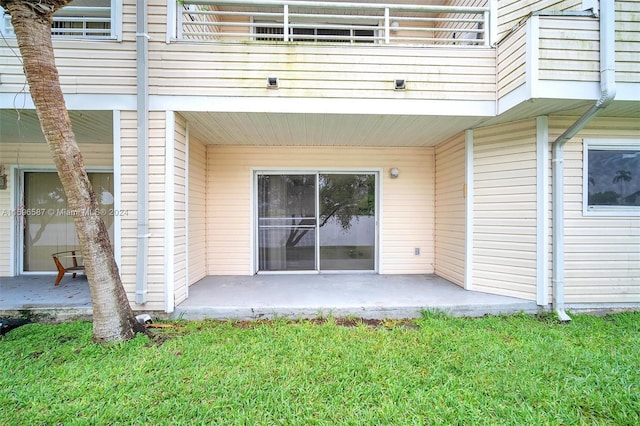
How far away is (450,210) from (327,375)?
3.59 metres

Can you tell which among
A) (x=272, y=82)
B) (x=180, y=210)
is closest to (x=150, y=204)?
(x=180, y=210)

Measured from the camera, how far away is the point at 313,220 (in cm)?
545

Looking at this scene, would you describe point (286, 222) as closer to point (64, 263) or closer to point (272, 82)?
point (272, 82)

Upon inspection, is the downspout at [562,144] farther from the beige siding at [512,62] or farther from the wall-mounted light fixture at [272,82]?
the wall-mounted light fixture at [272,82]

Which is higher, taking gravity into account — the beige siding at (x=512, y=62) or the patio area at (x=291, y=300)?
the beige siding at (x=512, y=62)

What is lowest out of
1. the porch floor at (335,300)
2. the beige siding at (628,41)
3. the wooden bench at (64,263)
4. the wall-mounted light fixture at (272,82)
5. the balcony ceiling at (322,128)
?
the porch floor at (335,300)

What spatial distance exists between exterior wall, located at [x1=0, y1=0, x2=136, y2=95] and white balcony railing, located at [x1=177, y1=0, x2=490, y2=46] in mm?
639

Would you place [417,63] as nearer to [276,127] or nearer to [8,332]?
[276,127]

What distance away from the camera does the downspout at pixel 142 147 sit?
3404 millimetres

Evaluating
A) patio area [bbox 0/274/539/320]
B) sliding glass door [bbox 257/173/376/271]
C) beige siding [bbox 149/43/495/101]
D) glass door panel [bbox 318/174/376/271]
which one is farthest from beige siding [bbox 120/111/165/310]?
glass door panel [bbox 318/174/376/271]

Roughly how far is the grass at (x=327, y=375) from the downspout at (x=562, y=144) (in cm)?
57

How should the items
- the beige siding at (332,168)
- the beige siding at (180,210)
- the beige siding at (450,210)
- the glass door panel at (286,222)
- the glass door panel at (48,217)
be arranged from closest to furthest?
the beige siding at (180,210)
the beige siding at (450,210)
the glass door panel at (48,217)
the beige siding at (332,168)
the glass door panel at (286,222)

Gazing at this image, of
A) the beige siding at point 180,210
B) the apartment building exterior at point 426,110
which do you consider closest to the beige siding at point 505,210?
the apartment building exterior at point 426,110

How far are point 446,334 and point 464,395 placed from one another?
3.32 feet
